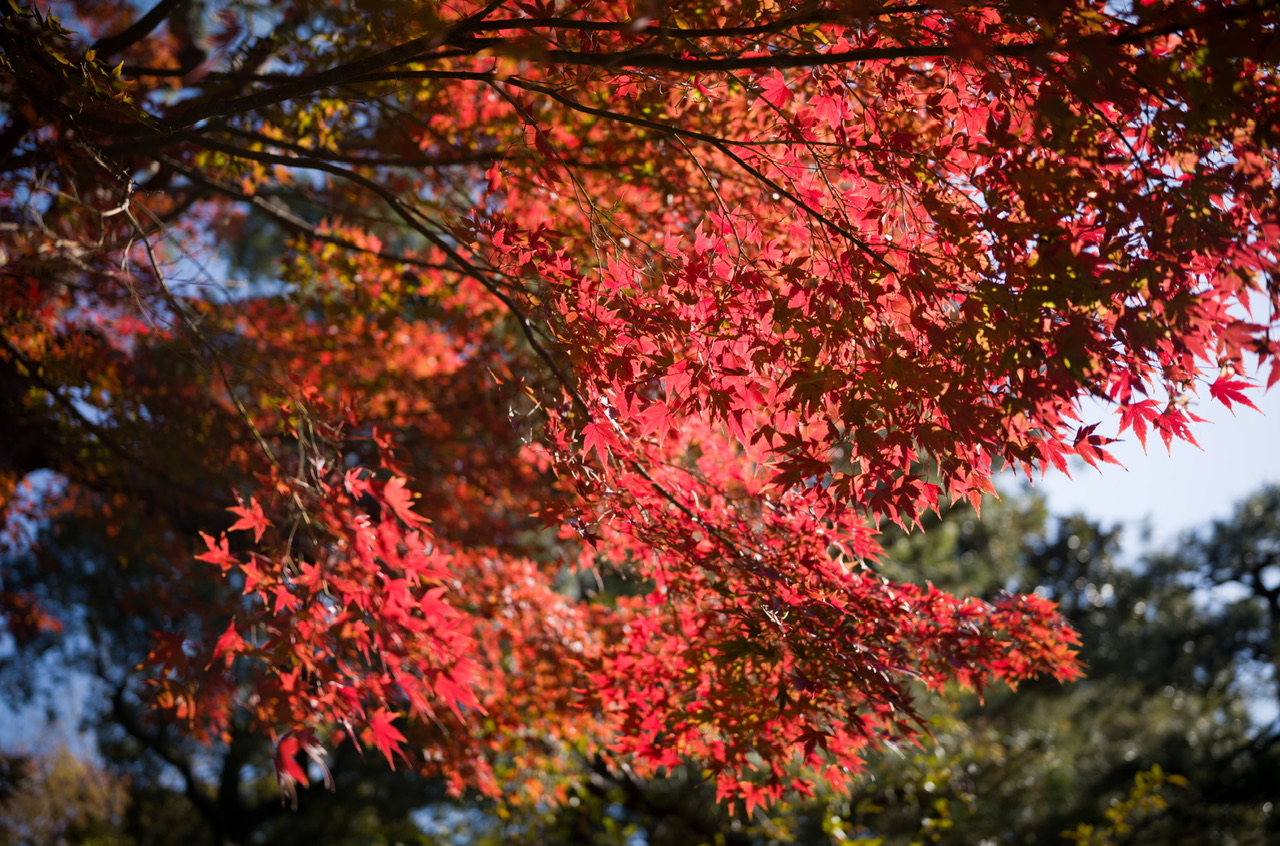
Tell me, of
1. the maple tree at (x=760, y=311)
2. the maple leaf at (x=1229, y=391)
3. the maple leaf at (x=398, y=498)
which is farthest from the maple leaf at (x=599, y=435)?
the maple leaf at (x=1229, y=391)

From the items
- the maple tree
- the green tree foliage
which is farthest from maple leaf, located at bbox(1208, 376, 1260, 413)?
the green tree foliage

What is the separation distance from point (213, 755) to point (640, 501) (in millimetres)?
12475

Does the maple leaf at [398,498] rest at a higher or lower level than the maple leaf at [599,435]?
lower

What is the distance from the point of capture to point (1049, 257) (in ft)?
6.83

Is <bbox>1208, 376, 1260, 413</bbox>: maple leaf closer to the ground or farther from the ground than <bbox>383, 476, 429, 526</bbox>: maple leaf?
farther from the ground

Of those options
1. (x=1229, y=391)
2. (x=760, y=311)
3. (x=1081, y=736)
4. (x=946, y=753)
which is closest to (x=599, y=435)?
(x=760, y=311)

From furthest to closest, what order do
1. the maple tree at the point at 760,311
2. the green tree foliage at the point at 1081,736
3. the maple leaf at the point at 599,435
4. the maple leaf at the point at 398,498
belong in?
the green tree foliage at the point at 1081,736
the maple leaf at the point at 398,498
the maple leaf at the point at 599,435
the maple tree at the point at 760,311

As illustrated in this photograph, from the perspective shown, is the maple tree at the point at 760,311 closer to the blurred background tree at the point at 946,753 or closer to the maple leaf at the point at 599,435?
the maple leaf at the point at 599,435

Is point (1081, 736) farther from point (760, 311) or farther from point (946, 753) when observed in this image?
point (760, 311)

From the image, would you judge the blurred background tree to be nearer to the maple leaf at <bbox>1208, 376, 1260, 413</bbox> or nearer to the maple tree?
the maple tree

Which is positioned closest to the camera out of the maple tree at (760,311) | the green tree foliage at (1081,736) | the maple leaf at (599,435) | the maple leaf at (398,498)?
the maple tree at (760,311)

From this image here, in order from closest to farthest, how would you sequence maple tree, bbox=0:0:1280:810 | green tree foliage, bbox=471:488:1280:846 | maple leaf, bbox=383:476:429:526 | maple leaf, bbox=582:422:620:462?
maple tree, bbox=0:0:1280:810 → maple leaf, bbox=582:422:620:462 → maple leaf, bbox=383:476:429:526 → green tree foliage, bbox=471:488:1280:846

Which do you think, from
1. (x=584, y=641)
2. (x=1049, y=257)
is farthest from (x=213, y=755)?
(x=1049, y=257)

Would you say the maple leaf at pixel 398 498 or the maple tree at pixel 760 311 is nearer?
the maple tree at pixel 760 311
